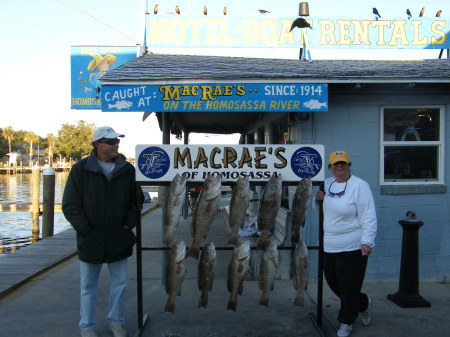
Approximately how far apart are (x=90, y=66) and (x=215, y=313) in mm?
8578

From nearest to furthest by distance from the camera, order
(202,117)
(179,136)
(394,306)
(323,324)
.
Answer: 1. (323,324)
2. (394,306)
3. (202,117)
4. (179,136)

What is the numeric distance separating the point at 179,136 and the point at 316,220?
767 cm

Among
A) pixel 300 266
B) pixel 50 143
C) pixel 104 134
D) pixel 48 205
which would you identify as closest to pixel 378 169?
pixel 300 266

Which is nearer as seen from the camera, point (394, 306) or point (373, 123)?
point (394, 306)

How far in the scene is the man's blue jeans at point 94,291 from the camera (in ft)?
12.8

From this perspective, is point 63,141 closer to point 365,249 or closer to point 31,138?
point 31,138

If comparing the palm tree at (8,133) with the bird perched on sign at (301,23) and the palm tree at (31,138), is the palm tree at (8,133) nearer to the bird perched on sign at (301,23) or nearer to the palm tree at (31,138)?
the palm tree at (31,138)

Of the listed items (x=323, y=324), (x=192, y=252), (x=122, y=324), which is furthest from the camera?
(x=323, y=324)

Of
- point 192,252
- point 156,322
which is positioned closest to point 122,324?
point 156,322

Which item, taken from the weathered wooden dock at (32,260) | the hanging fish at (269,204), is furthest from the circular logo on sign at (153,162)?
the weathered wooden dock at (32,260)

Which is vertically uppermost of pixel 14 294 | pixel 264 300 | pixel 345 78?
pixel 345 78

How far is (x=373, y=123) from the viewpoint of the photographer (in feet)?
19.5

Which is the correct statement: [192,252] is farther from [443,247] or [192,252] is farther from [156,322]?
[443,247]

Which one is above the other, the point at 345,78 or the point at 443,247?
the point at 345,78
